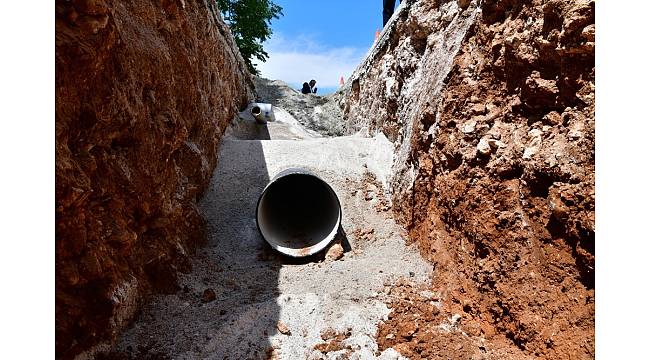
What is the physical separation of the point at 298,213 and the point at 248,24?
14.3 m

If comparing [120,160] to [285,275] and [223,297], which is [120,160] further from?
[285,275]

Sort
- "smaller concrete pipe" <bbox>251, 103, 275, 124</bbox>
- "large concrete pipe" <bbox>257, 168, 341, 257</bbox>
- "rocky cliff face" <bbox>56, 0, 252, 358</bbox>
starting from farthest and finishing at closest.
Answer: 1. "smaller concrete pipe" <bbox>251, 103, 275, 124</bbox>
2. "large concrete pipe" <bbox>257, 168, 341, 257</bbox>
3. "rocky cliff face" <bbox>56, 0, 252, 358</bbox>

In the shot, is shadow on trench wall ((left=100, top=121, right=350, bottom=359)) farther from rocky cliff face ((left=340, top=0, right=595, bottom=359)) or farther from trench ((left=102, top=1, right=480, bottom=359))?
rocky cliff face ((left=340, top=0, right=595, bottom=359))

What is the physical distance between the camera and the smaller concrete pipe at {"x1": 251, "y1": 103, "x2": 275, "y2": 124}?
11367 millimetres

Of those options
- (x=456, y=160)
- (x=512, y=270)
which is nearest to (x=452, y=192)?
(x=456, y=160)

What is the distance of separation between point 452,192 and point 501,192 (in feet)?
2.27

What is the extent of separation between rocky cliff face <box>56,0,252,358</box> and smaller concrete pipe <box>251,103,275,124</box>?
18.3ft

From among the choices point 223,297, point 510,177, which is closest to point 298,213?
point 223,297

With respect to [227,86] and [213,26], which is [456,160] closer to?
[213,26]

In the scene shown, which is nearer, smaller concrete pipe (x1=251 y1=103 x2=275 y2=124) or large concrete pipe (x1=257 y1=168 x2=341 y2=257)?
large concrete pipe (x1=257 y1=168 x2=341 y2=257)

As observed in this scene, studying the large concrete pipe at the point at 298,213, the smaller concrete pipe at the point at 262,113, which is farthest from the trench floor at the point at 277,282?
the smaller concrete pipe at the point at 262,113

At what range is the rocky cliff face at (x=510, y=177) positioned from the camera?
8.74ft

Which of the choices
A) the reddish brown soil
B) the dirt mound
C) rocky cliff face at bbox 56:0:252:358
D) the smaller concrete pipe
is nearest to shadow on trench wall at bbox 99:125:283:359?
rocky cliff face at bbox 56:0:252:358

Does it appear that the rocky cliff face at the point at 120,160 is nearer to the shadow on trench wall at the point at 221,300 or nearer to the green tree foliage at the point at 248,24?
the shadow on trench wall at the point at 221,300
